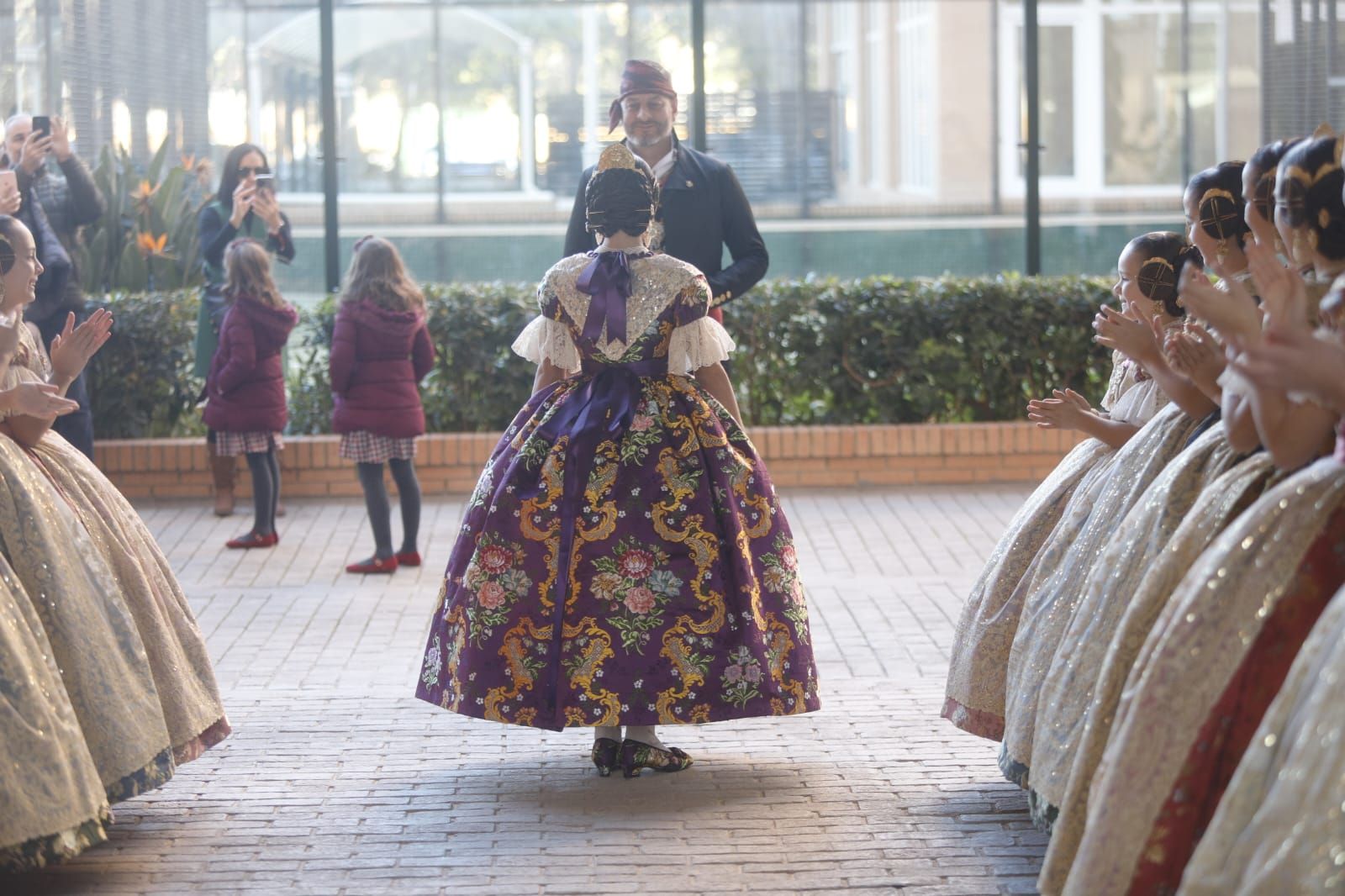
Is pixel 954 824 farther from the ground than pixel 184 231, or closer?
closer

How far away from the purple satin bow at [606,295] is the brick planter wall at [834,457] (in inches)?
179

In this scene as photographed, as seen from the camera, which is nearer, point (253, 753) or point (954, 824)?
point (954, 824)

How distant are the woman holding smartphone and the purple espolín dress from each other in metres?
4.16

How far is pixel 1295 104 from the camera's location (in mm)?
11039

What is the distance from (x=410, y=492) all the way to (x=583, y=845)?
3508mm

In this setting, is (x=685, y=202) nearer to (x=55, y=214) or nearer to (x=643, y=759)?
(x=643, y=759)

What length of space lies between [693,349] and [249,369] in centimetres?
375

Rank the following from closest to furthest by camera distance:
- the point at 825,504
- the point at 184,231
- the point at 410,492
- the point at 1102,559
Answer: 1. the point at 1102,559
2. the point at 410,492
3. the point at 825,504
4. the point at 184,231

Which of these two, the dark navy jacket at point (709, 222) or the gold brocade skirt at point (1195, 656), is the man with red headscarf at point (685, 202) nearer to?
the dark navy jacket at point (709, 222)

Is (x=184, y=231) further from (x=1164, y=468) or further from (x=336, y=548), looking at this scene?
(x=1164, y=468)

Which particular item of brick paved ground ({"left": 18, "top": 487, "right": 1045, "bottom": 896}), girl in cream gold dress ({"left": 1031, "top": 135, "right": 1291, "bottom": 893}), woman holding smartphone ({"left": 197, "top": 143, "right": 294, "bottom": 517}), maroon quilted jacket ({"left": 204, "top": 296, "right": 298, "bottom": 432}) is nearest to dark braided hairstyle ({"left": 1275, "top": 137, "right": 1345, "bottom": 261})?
girl in cream gold dress ({"left": 1031, "top": 135, "right": 1291, "bottom": 893})

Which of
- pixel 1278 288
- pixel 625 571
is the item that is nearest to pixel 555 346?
pixel 625 571

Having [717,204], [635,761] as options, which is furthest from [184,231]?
[635,761]

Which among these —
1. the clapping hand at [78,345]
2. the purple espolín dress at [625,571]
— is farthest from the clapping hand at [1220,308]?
the clapping hand at [78,345]
